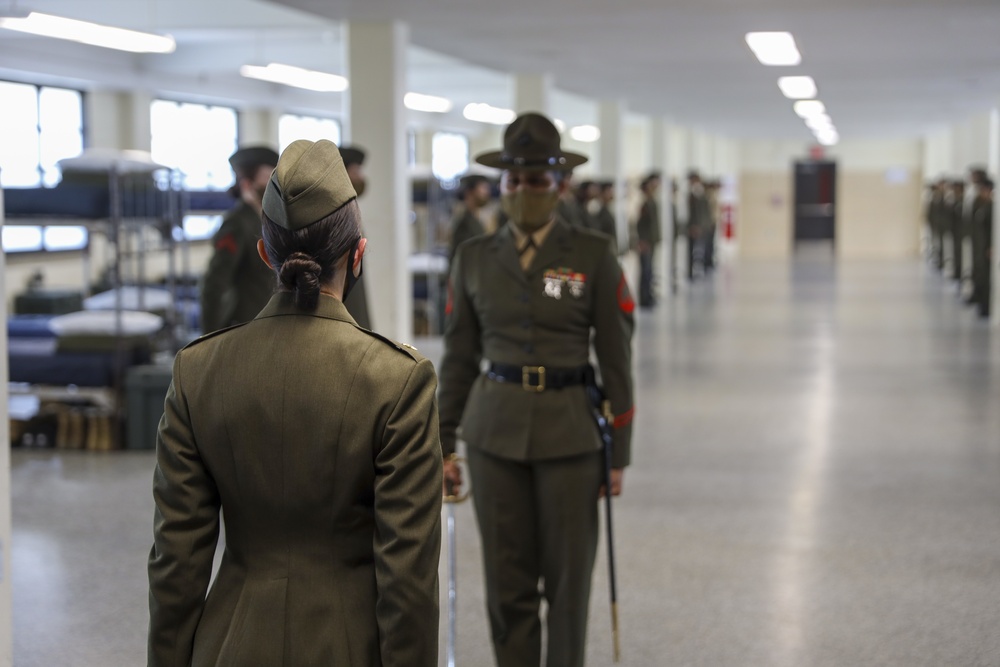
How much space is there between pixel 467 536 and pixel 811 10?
16.4 ft

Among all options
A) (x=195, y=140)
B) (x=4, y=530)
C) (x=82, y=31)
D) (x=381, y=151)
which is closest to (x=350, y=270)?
(x=4, y=530)

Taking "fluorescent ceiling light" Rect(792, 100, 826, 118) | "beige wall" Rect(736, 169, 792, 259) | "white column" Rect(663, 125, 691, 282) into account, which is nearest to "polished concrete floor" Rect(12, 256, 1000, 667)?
"fluorescent ceiling light" Rect(792, 100, 826, 118)

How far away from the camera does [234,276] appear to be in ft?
18.4

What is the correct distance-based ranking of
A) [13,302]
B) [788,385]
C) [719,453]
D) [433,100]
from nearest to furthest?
[719,453] < [788,385] < [13,302] < [433,100]

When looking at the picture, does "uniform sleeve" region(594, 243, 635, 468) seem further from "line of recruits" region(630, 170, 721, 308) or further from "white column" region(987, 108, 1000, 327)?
"line of recruits" region(630, 170, 721, 308)

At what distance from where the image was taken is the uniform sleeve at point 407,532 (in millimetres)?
1800

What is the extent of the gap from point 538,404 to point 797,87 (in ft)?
43.4

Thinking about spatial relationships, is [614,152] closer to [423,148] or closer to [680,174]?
[423,148]

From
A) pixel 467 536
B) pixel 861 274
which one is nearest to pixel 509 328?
pixel 467 536

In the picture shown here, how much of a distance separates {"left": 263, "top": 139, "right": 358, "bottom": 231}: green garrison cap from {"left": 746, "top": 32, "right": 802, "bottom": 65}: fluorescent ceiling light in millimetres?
8712

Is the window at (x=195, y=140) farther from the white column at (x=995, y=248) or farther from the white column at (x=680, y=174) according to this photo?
the white column at (x=995, y=248)

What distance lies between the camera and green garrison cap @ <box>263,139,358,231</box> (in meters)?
1.81

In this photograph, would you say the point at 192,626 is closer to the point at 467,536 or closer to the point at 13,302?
the point at 467,536

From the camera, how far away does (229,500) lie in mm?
1877
